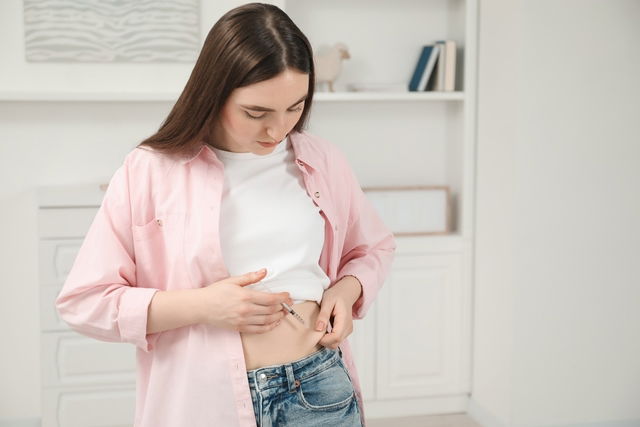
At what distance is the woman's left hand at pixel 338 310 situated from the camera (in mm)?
1366

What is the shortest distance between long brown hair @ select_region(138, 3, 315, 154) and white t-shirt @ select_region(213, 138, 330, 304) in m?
0.11

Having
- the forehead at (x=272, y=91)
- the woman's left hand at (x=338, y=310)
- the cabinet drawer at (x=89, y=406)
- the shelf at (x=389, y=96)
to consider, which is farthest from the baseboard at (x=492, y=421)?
the forehead at (x=272, y=91)

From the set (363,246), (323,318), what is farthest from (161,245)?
(363,246)

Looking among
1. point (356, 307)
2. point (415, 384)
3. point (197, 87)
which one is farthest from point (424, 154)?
point (197, 87)

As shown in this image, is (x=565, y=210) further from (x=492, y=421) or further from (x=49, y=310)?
(x=49, y=310)

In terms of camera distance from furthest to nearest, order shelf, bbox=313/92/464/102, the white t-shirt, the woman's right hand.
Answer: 1. shelf, bbox=313/92/464/102
2. the white t-shirt
3. the woman's right hand

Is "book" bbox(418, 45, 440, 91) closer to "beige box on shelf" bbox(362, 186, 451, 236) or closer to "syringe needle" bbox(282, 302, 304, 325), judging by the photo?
"beige box on shelf" bbox(362, 186, 451, 236)

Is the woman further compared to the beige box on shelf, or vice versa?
the beige box on shelf

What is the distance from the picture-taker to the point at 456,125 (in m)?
3.37

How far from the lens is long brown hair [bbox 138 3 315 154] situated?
4.07 ft

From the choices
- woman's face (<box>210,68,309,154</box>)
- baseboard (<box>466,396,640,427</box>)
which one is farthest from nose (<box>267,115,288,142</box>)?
baseboard (<box>466,396,640,427</box>)

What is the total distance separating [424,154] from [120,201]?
2339 mm

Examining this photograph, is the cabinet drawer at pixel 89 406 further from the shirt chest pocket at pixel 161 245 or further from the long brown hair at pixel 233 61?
the long brown hair at pixel 233 61

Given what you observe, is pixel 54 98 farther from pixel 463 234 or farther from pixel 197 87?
pixel 197 87
